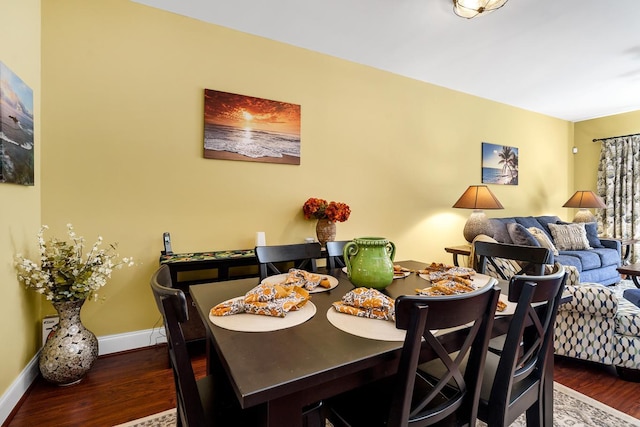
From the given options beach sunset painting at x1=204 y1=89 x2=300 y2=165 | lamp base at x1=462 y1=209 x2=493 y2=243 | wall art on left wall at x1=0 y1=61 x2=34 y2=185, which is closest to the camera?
wall art on left wall at x1=0 y1=61 x2=34 y2=185

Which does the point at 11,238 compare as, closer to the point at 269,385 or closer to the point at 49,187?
the point at 49,187

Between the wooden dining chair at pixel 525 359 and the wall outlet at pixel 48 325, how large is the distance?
2.44 meters

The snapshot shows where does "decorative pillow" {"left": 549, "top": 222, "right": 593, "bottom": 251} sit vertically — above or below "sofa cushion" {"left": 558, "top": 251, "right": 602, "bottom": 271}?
above

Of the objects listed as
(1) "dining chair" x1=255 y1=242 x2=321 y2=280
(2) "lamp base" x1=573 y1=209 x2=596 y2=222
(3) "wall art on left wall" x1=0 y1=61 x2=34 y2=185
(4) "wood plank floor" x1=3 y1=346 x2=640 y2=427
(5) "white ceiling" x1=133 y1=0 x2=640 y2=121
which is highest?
(5) "white ceiling" x1=133 y1=0 x2=640 y2=121

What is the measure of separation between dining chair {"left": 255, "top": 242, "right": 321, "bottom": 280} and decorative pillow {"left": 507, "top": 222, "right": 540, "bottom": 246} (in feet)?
9.30

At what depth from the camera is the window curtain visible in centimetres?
465

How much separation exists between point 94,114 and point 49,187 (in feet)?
1.91

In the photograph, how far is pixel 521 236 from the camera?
356 cm

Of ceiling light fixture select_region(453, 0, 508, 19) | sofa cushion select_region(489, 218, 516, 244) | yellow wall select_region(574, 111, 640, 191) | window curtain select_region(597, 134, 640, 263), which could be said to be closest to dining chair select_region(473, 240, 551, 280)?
ceiling light fixture select_region(453, 0, 508, 19)

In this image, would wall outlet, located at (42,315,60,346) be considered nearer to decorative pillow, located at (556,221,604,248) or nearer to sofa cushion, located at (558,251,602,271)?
sofa cushion, located at (558,251,602,271)

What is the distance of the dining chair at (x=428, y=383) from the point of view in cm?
80

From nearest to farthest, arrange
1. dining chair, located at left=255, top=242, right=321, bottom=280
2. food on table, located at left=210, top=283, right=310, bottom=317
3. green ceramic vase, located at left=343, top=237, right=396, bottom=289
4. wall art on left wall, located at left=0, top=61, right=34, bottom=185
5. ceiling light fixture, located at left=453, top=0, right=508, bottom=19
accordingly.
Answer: food on table, located at left=210, top=283, right=310, bottom=317
green ceramic vase, located at left=343, top=237, right=396, bottom=289
wall art on left wall, located at left=0, top=61, right=34, bottom=185
dining chair, located at left=255, top=242, right=321, bottom=280
ceiling light fixture, located at left=453, top=0, right=508, bottom=19

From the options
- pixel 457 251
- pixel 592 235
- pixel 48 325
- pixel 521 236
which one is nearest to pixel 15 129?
pixel 48 325

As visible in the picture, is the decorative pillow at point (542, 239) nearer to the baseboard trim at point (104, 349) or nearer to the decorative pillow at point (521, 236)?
the decorative pillow at point (521, 236)
